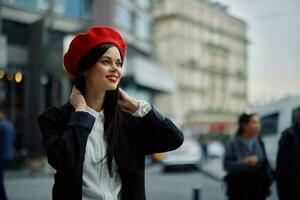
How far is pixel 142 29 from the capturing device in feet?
113

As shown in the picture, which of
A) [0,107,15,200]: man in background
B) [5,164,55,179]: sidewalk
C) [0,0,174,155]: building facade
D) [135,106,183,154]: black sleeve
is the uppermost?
[0,0,174,155]: building facade

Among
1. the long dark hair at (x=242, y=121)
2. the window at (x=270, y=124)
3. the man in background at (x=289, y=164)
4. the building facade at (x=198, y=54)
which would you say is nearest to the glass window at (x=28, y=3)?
the window at (x=270, y=124)

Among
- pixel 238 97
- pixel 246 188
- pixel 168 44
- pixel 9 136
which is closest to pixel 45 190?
pixel 9 136

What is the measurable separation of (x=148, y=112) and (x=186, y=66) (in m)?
55.2

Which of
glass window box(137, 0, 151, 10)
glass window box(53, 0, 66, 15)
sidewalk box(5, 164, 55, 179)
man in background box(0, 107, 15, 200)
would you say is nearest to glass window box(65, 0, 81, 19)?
glass window box(53, 0, 66, 15)

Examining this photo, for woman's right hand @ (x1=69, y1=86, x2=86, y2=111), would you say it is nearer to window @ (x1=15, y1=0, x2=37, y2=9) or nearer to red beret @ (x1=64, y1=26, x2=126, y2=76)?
red beret @ (x1=64, y1=26, x2=126, y2=76)

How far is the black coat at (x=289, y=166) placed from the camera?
4258mm

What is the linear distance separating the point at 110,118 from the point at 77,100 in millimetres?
144

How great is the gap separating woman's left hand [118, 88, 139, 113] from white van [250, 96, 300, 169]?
21.7ft

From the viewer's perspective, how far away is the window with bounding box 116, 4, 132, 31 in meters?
29.7

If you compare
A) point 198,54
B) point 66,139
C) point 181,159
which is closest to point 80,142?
point 66,139

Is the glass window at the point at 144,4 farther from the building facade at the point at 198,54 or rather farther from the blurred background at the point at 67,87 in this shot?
the building facade at the point at 198,54

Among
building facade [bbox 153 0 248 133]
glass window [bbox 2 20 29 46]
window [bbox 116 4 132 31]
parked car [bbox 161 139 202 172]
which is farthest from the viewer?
building facade [bbox 153 0 248 133]

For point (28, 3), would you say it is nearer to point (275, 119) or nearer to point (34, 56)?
point (34, 56)
